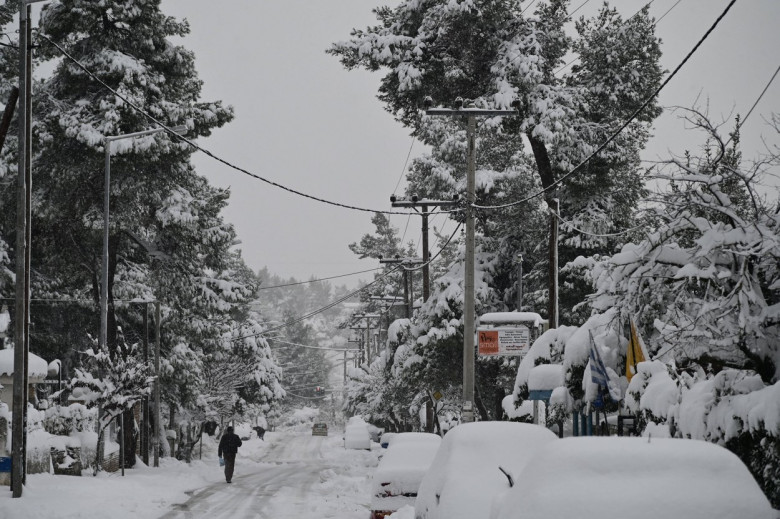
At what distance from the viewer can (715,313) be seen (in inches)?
351

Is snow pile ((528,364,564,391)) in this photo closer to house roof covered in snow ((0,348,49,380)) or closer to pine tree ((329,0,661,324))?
house roof covered in snow ((0,348,49,380))

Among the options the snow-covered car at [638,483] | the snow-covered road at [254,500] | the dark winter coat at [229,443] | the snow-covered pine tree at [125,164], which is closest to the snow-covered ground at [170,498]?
the snow-covered road at [254,500]

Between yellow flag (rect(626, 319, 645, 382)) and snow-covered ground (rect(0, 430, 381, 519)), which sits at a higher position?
yellow flag (rect(626, 319, 645, 382))

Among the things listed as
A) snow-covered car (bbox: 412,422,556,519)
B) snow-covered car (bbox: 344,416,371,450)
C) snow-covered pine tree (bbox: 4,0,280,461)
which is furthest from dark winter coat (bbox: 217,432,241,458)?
snow-covered car (bbox: 344,416,371,450)

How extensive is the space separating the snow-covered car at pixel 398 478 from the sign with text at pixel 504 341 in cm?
614

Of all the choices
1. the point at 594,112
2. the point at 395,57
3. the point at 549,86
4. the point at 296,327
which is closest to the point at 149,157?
the point at 395,57

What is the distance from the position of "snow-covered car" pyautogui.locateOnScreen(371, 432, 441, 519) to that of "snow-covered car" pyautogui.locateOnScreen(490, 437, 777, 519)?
28.6ft

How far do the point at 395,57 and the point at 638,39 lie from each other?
896 centimetres

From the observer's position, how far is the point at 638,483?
5297mm

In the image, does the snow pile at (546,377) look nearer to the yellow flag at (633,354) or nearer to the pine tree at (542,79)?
the yellow flag at (633,354)

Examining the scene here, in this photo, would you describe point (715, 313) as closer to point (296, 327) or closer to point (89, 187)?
point (89, 187)

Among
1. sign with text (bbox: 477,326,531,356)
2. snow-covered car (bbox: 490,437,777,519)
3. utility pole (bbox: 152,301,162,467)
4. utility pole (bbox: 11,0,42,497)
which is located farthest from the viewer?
utility pole (bbox: 152,301,162,467)

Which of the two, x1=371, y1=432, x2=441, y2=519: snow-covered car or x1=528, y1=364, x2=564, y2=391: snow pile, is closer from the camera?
x1=371, y1=432, x2=441, y2=519: snow-covered car

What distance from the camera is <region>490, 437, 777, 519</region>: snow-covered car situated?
5.08 metres
